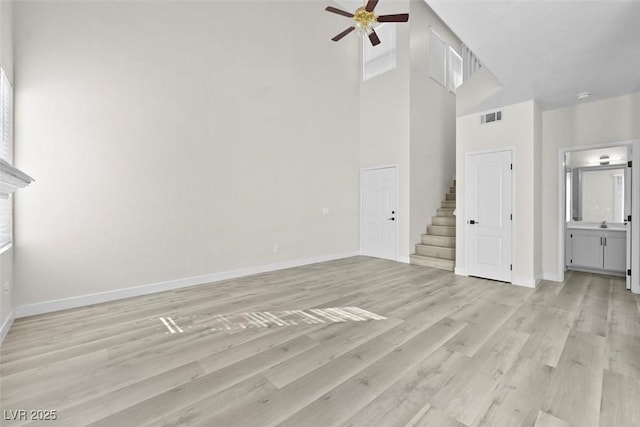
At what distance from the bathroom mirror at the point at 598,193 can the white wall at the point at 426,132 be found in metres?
2.47

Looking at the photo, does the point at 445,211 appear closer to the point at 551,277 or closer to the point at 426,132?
the point at 426,132

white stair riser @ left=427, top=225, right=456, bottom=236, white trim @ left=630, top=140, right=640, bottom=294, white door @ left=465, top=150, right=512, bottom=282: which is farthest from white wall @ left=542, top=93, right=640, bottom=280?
white stair riser @ left=427, top=225, right=456, bottom=236

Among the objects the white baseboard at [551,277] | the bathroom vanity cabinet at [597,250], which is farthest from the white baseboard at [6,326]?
the bathroom vanity cabinet at [597,250]

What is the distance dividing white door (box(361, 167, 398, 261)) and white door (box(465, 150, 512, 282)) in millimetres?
1722

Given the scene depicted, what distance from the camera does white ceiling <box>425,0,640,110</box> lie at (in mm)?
2357

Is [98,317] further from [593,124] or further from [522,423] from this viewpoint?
[593,124]

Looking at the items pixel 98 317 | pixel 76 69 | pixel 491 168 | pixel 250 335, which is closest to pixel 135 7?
pixel 76 69

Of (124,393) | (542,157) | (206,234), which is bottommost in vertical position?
(124,393)

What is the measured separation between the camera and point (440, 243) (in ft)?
20.3

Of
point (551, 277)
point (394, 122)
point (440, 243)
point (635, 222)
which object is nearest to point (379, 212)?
point (440, 243)

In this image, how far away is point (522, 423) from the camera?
1.67 m

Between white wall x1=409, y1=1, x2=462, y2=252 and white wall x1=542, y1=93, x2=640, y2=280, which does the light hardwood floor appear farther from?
white wall x1=409, y1=1, x2=462, y2=252

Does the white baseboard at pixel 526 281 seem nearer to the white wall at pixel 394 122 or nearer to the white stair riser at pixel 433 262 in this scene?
the white stair riser at pixel 433 262

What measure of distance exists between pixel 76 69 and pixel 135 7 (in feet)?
4.04
